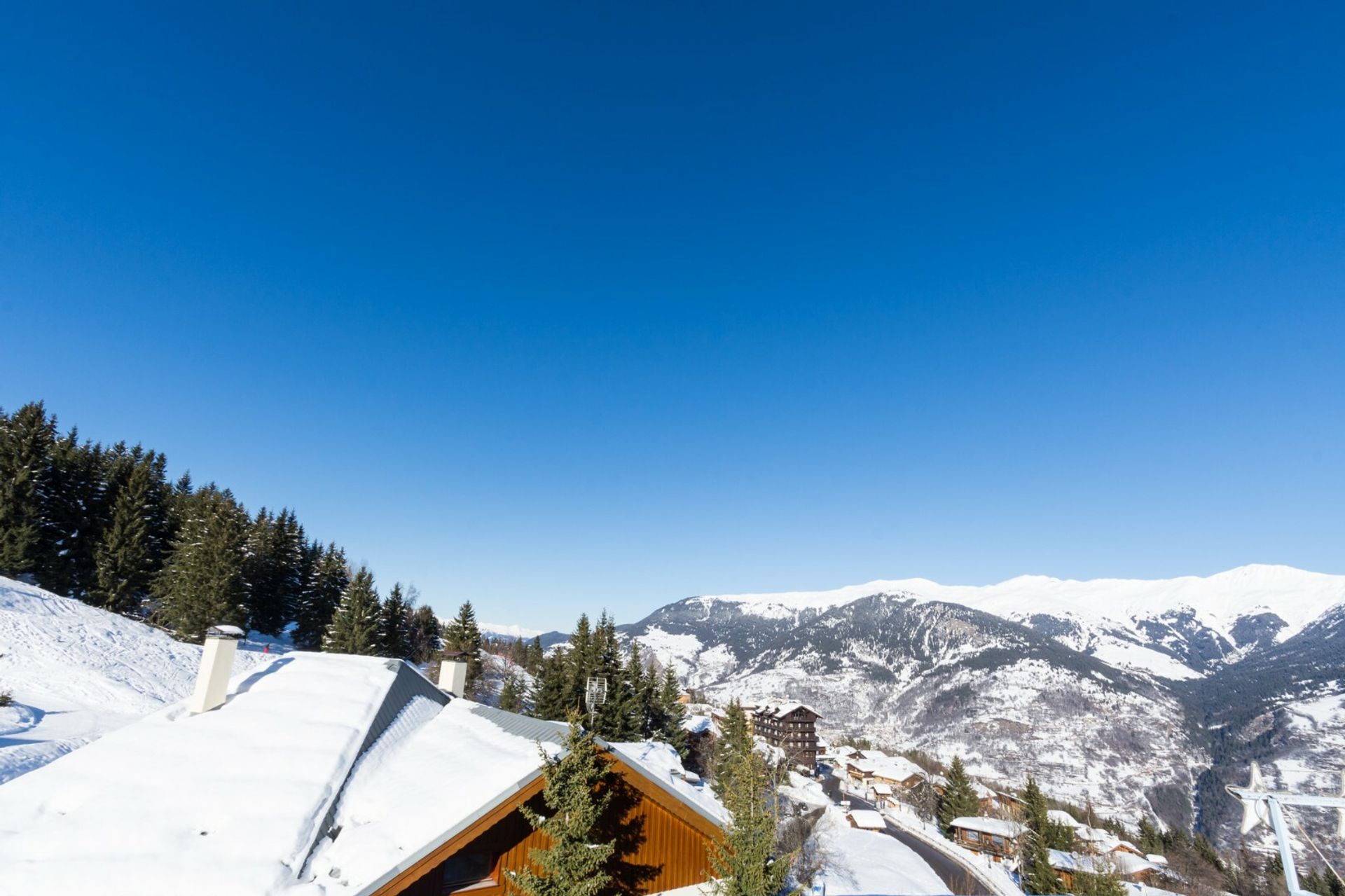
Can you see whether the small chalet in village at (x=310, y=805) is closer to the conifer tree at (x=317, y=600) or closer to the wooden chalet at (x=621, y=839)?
the wooden chalet at (x=621, y=839)

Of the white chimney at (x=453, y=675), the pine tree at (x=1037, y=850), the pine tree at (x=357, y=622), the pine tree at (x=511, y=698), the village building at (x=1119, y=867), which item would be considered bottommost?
the village building at (x=1119, y=867)

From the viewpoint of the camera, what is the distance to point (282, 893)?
7891 mm

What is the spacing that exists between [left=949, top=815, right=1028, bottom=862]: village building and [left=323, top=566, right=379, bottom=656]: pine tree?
55916mm

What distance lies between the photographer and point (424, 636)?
224 ft

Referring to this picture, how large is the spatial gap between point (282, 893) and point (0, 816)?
4890mm

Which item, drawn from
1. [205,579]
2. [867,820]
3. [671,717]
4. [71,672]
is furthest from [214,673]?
[867,820]

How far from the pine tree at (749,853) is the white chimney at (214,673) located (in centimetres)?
1089

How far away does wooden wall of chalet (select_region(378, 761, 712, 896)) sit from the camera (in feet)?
33.0

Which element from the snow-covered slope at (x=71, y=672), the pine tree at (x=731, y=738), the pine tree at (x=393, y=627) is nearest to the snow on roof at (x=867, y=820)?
the pine tree at (x=731, y=738)

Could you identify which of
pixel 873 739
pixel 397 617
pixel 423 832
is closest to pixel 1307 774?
pixel 873 739

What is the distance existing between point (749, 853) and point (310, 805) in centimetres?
748

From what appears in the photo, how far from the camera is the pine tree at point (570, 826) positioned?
30.0 feet

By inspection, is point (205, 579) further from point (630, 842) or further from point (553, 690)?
point (630, 842)

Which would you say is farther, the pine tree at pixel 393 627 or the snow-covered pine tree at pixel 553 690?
the pine tree at pixel 393 627
